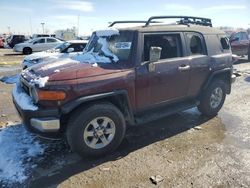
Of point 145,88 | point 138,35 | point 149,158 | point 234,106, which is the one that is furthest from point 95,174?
point 234,106

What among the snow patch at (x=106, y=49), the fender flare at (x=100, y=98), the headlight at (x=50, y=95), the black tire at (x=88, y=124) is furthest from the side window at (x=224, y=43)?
the headlight at (x=50, y=95)

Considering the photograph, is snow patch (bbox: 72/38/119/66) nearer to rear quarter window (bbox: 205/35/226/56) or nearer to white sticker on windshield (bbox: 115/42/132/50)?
white sticker on windshield (bbox: 115/42/132/50)

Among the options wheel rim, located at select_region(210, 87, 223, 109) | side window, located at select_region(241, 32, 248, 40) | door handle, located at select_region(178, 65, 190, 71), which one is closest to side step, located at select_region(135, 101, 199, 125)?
wheel rim, located at select_region(210, 87, 223, 109)

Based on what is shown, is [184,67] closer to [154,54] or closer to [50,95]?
[154,54]

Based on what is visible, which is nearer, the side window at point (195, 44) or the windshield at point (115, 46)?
the windshield at point (115, 46)

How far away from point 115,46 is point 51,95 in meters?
1.53

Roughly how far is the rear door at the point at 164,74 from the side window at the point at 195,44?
0.24 metres

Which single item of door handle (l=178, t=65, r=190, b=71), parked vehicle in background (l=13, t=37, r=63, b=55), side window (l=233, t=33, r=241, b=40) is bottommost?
parked vehicle in background (l=13, t=37, r=63, b=55)

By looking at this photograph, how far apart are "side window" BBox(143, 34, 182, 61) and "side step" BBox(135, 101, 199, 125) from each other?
941mm

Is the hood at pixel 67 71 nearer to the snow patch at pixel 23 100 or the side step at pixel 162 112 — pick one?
the snow patch at pixel 23 100

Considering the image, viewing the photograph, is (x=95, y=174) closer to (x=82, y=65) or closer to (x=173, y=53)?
(x=82, y=65)

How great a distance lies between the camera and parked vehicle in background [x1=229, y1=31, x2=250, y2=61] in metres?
15.3

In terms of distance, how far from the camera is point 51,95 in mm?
3756

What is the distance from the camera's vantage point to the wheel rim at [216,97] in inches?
235
